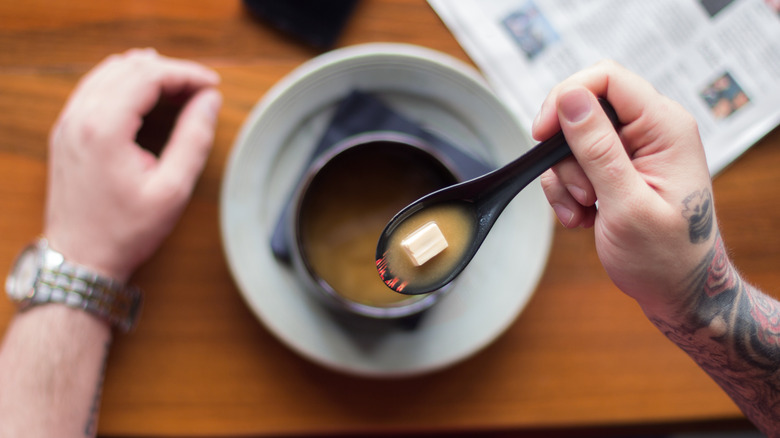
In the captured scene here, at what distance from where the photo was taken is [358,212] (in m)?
0.57

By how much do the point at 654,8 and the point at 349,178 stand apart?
464 millimetres

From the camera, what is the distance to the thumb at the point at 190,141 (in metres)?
0.58

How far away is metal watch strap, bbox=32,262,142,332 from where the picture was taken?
1.92 ft

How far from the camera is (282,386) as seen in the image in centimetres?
63

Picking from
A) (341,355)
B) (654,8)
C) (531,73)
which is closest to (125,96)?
(341,355)

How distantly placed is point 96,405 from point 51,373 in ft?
0.19

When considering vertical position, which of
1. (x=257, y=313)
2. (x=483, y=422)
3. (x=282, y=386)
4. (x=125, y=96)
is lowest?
(x=483, y=422)

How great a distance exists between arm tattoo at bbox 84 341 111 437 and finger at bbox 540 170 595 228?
0.51 metres

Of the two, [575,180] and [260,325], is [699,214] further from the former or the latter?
[260,325]

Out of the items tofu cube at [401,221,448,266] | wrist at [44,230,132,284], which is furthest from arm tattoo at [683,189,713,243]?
wrist at [44,230,132,284]

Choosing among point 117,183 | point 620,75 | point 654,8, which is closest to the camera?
point 620,75

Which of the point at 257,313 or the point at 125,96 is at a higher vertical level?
the point at 125,96

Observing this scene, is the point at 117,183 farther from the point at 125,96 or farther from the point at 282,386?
the point at 282,386

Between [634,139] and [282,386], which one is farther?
[282,386]
